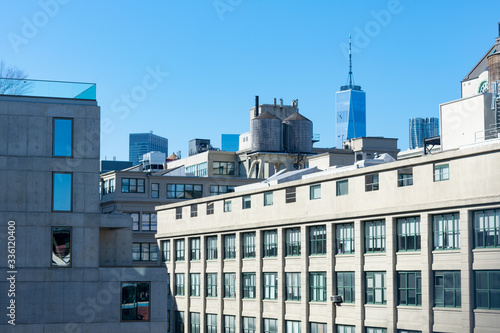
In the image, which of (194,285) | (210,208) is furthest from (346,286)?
(194,285)

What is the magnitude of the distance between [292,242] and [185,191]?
42.3 meters

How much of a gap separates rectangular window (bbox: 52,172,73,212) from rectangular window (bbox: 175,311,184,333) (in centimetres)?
3845

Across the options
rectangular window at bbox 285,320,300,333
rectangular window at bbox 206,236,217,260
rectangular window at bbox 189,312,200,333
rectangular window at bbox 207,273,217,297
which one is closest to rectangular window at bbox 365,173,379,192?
rectangular window at bbox 285,320,300,333

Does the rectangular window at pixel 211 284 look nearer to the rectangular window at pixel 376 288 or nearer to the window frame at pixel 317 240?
the window frame at pixel 317 240

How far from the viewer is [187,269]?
84.2 m

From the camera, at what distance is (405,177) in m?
57.4

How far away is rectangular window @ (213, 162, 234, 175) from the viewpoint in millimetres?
122062

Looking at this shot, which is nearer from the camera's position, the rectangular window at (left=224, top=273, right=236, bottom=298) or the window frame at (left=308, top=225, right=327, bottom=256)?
the window frame at (left=308, top=225, right=327, bottom=256)

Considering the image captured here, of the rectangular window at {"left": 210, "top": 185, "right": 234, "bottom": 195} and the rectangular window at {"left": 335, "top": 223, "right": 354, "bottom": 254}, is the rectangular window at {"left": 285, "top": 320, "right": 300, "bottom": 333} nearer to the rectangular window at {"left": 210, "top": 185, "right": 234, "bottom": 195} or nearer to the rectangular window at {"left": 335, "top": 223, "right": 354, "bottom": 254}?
the rectangular window at {"left": 335, "top": 223, "right": 354, "bottom": 254}

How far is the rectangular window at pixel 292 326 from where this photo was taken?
2670 inches

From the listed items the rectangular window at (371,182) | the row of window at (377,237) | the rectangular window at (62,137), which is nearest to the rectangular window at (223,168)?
the row of window at (377,237)

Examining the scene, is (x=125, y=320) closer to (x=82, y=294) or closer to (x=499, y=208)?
(x=82, y=294)

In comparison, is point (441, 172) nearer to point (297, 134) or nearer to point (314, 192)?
point (314, 192)

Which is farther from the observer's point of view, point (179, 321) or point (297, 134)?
point (297, 134)
